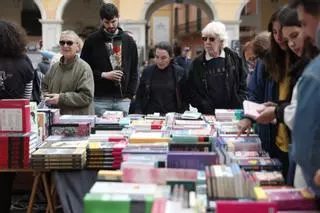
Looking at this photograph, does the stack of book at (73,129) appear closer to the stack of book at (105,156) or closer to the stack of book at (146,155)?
the stack of book at (105,156)

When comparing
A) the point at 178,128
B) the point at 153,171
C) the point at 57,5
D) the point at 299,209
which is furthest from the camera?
the point at 57,5

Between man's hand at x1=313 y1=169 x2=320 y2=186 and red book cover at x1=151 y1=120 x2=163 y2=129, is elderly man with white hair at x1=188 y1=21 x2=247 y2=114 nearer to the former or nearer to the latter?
red book cover at x1=151 y1=120 x2=163 y2=129

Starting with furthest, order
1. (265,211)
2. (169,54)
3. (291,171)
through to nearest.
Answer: (169,54) → (291,171) → (265,211)

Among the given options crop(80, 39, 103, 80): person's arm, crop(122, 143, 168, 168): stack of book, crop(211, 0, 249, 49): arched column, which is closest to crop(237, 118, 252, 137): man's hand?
crop(122, 143, 168, 168): stack of book

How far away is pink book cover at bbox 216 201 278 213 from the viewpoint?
6.80 feet

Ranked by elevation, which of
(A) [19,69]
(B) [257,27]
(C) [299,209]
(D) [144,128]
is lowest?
(C) [299,209]

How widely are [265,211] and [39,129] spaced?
240cm

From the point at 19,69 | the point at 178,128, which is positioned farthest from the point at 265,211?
the point at 19,69

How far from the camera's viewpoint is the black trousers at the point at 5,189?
413cm

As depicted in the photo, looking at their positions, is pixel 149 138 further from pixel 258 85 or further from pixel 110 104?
pixel 110 104

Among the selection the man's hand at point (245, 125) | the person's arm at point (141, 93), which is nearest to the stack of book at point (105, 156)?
the man's hand at point (245, 125)

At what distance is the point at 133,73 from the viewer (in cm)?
558

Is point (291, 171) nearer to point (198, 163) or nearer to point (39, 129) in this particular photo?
point (198, 163)

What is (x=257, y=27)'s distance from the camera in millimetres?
24562
